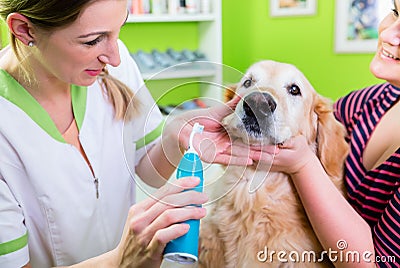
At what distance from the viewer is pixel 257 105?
0.56 m

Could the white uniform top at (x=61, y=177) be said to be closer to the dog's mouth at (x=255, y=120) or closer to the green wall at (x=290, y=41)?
the dog's mouth at (x=255, y=120)

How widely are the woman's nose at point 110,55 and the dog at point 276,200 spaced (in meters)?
0.19

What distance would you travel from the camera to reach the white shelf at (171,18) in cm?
166

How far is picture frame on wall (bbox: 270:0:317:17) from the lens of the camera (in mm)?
1647

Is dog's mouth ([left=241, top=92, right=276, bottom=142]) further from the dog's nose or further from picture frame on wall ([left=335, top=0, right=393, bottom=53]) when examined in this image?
picture frame on wall ([left=335, top=0, right=393, bottom=53])

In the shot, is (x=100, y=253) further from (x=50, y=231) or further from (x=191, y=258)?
(x=191, y=258)

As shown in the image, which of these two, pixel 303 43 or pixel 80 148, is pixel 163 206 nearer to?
pixel 80 148

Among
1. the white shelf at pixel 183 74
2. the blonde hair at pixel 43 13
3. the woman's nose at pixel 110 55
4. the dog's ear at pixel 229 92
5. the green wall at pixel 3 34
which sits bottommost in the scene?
the dog's ear at pixel 229 92

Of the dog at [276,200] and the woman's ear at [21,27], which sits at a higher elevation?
the woman's ear at [21,27]

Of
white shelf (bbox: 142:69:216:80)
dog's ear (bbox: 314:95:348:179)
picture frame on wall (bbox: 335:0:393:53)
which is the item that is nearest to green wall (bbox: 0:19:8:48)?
white shelf (bbox: 142:69:216:80)

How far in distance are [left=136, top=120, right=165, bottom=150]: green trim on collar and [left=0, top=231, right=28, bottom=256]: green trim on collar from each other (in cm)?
→ 20

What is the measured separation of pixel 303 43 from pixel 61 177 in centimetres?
134

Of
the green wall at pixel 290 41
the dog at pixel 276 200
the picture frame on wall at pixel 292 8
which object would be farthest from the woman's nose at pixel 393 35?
the picture frame on wall at pixel 292 8

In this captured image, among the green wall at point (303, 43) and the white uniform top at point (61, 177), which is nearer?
the white uniform top at point (61, 177)
